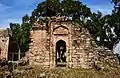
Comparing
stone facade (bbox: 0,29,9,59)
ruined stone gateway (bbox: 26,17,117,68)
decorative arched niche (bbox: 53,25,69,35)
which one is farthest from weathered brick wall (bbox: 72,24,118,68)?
stone facade (bbox: 0,29,9,59)

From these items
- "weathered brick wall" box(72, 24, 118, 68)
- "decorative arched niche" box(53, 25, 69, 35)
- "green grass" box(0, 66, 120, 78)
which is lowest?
"green grass" box(0, 66, 120, 78)

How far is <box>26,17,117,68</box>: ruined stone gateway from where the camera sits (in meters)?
15.4

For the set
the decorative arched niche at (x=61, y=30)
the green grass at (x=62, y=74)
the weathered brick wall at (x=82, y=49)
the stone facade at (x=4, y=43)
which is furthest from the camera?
the stone facade at (x=4, y=43)

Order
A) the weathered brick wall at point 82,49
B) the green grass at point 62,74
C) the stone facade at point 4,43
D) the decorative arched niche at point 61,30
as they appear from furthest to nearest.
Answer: the stone facade at point 4,43, the decorative arched niche at point 61,30, the weathered brick wall at point 82,49, the green grass at point 62,74

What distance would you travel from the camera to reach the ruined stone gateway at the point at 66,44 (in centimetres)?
1535

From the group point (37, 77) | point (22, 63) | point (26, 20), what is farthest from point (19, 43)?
point (37, 77)

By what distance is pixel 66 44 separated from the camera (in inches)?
616

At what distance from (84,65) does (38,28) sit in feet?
13.6

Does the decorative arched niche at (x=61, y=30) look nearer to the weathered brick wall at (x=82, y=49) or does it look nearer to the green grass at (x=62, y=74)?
the weathered brick wall at (x=82, y=49)

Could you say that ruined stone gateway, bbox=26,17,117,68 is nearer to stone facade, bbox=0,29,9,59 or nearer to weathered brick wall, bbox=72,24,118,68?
weathered brick wall, bbox=72,24,118,68

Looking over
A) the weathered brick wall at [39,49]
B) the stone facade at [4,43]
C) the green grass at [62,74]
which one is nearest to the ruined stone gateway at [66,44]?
the weathered brick wall at [39,49]

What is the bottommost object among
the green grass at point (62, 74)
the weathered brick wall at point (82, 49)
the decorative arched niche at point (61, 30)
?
the green grass at point (62, 74)

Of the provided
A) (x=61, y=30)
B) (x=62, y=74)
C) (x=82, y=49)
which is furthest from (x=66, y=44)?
(x=62, y=74)

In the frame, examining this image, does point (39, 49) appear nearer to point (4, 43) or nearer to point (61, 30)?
point (61, 30)
